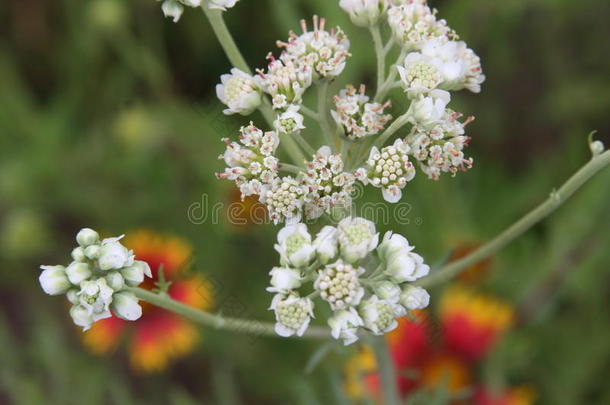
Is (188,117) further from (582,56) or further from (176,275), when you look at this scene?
(582,56)

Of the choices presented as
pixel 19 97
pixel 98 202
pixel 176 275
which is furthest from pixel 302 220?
pixel 19 97

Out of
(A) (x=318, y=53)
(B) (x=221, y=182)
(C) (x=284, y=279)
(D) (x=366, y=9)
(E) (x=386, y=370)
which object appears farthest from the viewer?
(B) (x=221, y=182)

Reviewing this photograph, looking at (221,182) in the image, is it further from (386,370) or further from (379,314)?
(379,314)

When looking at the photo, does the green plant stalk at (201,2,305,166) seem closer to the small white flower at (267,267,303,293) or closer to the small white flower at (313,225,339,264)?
the small white flower at (313,225,339,264)

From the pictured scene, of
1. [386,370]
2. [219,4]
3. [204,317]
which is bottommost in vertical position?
[204,317]

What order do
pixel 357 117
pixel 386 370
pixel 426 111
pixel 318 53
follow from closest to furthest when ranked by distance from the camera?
pixel 426 111 < pixel 357 117 < pixel 318 53 < pixel 386 370

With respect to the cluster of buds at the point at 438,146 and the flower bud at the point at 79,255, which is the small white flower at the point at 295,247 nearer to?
the cluster of buds at the point at 438,146

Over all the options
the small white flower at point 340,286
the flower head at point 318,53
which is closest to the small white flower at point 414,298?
the small white flower at point 340,286

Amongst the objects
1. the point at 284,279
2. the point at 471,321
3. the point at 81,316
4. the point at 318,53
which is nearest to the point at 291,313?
the point at 284,279
